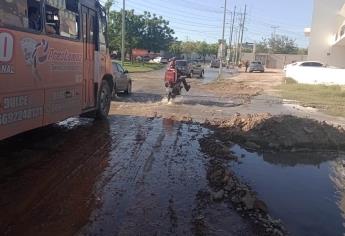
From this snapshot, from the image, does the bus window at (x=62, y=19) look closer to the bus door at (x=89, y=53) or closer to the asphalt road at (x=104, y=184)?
the bus door at (x=89, y=53)

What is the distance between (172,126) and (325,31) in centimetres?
4691

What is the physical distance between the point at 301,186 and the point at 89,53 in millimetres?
6255

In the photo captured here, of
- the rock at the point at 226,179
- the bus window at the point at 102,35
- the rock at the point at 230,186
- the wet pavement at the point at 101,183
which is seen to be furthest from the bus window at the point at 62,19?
the rock at the point at 230,186

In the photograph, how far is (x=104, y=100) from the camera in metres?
13.9

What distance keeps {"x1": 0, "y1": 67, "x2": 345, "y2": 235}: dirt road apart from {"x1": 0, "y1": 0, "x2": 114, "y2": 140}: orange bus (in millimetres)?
695

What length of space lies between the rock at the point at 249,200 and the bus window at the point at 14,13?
4.23 metres

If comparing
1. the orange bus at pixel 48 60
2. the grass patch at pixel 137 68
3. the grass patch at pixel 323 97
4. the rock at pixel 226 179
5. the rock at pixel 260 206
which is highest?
the orange bus at pixel 48 60

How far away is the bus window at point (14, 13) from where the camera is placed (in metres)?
7.26

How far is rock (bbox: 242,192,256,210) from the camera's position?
20.8 feet

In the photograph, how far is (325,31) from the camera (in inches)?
2196

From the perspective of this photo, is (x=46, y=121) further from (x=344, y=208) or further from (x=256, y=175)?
(x=344, y=208)

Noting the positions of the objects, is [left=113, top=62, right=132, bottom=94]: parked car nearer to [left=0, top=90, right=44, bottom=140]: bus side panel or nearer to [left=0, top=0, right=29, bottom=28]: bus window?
[left=0, top=90, right=44, bottom=140]: bus side panel

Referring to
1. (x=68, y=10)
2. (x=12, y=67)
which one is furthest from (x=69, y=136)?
(x=12, y=67)

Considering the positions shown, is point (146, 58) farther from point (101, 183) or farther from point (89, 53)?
point (101, 183)
